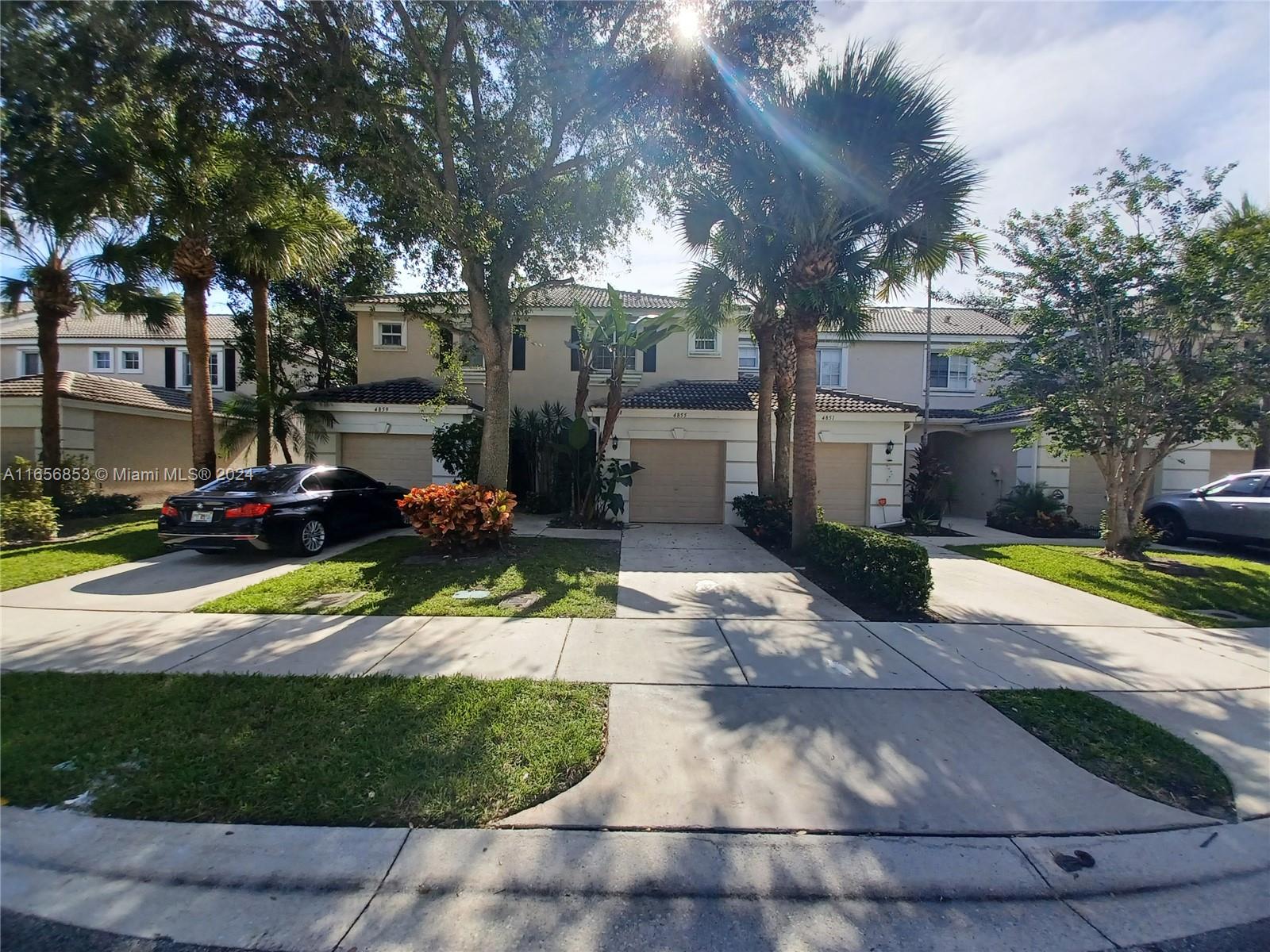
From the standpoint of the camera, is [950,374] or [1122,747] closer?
[1122,747]

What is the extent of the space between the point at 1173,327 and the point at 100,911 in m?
13.3

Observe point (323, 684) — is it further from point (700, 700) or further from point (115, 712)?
point (700, 700)

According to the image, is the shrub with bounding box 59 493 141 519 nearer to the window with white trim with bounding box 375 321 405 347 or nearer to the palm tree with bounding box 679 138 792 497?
the window with white trim with bounding box 375 321 405 347

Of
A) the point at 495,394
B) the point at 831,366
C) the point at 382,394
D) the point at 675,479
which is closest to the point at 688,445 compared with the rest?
the point at 675,479

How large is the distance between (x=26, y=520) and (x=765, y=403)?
44.7 feet

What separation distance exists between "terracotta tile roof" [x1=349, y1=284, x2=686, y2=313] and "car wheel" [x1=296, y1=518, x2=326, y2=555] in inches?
214

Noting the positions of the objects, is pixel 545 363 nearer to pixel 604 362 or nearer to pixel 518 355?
pixel 518 355

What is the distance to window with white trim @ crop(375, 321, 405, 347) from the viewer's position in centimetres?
1825

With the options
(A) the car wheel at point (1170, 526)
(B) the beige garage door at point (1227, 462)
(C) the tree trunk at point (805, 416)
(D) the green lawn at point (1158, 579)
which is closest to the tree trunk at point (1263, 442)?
(B) the beige garage door at point (1227, 462)

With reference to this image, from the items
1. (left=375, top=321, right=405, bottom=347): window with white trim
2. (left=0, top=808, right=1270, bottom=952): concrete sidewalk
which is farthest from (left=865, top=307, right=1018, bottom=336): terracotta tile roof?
(left=0, top=808, right=1270, bottom=952): concrete sidewalk

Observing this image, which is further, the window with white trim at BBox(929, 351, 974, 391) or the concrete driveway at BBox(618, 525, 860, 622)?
the window with white trim at BBox(929, 351, 974, 391)

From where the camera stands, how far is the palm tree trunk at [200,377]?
11945 millimetres

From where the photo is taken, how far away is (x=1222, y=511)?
11188mm

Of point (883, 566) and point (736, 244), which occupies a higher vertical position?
point (736, 244)
